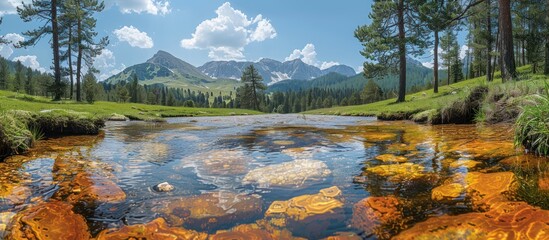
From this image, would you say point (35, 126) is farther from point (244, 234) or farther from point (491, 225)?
point (491, 225)

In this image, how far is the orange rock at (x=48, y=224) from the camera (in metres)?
2.89

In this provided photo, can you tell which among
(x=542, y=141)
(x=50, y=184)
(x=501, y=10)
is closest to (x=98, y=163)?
(x=50, y=184)

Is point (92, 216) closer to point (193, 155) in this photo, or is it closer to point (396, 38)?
point (193, 155)

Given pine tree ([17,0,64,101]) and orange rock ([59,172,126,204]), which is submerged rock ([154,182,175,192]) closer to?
orange rock ([59,172,126,204])

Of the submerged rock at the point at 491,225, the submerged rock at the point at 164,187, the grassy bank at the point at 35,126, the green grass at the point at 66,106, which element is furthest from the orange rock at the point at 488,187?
the green grass at the point at 66,106

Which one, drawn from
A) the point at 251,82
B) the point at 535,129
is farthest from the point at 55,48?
the point at 251,82

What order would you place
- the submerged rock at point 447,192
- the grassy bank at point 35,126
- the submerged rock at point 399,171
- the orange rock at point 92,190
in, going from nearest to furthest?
the submerged rock at point 447,192 < the orange rock at point 92,190 < the submerged rock at point 399,171 < the grassy bank at point 35,126

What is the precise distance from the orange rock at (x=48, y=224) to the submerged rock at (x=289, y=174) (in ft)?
7.51

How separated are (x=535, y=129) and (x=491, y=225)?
121 inches

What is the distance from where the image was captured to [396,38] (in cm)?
2961

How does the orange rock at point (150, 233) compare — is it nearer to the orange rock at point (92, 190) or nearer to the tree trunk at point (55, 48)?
the orange rock at point (92, 190)

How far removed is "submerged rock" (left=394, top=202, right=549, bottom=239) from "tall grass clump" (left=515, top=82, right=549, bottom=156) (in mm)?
2262

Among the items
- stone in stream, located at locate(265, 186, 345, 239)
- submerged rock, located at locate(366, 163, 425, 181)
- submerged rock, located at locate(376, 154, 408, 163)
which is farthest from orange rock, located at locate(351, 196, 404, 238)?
submerged rock, located at locate(376, 154, 408, 163)

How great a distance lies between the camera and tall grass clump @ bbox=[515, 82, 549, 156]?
15.2 feet
